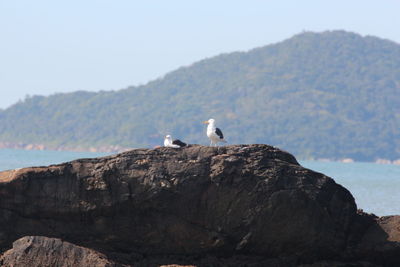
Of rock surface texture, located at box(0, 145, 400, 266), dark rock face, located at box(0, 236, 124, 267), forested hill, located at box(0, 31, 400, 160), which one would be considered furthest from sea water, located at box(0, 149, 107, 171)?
forested hill, located at box(0, 31, 400, 160)

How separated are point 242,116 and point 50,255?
528 feet

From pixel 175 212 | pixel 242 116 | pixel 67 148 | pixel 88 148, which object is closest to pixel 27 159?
pixel 88 148

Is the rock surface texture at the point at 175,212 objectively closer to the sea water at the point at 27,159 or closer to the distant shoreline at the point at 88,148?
the sea water at the point at 27,159

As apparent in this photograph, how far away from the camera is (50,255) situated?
1282 centimetres

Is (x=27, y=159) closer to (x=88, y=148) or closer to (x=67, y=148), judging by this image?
(x=88, y=148)

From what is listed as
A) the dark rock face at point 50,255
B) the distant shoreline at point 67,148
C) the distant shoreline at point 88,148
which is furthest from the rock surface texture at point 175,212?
the distant shoreline at point 67,148

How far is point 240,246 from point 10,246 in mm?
3745

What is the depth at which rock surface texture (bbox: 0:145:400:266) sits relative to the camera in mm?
13984

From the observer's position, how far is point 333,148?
158 metres

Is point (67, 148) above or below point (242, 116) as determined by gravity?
below

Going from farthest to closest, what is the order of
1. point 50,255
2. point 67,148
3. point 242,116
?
point 242,116 < point 67,148 < point 50,255

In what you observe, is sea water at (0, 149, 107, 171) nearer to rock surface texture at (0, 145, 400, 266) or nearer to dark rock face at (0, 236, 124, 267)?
rock surface texture at (0, 145, 400, 266)

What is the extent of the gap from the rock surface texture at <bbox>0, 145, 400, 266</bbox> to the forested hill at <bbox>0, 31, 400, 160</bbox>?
136206 mm

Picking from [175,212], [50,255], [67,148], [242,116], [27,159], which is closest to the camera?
[50,255]
